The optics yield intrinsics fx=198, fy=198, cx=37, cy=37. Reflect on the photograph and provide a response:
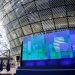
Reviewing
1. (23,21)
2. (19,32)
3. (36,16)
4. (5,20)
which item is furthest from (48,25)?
(5,20)

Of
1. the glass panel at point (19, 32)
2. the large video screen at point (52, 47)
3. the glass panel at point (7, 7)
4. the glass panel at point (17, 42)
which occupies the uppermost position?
the glass panel at point (7, 7)

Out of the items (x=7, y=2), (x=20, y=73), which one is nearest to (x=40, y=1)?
(x=7, y=2)

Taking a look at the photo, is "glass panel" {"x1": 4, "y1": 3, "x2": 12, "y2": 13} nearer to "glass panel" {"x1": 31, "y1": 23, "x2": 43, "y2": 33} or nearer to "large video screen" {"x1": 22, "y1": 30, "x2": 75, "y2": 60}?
"glass panel" {"x1": 31, "y1": 23, "x2": 43, "y2": 33}

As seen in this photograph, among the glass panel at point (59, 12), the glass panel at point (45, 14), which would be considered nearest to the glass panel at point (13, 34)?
the glass panel at point (45, 14)

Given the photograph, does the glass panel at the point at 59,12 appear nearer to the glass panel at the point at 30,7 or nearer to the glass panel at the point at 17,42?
the glass panel at the point at 30,7

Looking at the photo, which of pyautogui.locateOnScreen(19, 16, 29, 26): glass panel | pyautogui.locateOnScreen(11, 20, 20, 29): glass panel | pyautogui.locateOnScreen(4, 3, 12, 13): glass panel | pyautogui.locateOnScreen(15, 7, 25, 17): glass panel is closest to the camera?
pyautogui.locateOnScreen(19, 16, 29, 26): glass panel

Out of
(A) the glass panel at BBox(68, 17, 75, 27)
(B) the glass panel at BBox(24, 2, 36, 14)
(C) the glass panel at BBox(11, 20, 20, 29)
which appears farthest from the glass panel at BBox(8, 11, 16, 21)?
(A) the glass panel at BBox(68, 17, 75, 27)

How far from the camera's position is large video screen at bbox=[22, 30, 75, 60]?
13.2 m

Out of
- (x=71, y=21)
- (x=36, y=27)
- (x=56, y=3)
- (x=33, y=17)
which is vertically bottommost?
(x=36, y=27)

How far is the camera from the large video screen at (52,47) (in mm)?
13227

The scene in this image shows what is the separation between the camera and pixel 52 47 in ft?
44.6

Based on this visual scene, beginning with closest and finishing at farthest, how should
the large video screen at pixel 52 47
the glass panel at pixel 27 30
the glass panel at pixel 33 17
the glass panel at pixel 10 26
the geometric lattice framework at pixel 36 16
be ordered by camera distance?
the large video screen at pixel 52 47 → the geometric lattice framework at pixel 36 16 → the glass panel at pixel 33 17 → the glass panel at pixel 27 30 → the glass panel at pixel 10 26

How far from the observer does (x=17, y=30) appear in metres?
27.7

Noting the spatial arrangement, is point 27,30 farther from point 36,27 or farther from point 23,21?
point 36,27
